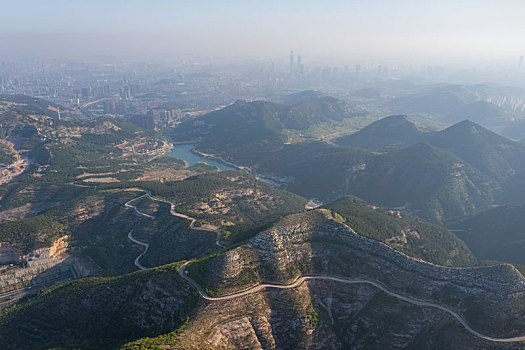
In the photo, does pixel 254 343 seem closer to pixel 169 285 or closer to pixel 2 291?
pixel 169 285

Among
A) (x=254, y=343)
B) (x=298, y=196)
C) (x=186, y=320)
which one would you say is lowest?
(x=298, y=196)

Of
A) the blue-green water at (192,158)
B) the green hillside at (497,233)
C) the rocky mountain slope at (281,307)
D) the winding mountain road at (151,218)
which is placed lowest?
the blue-green water at (192,158)

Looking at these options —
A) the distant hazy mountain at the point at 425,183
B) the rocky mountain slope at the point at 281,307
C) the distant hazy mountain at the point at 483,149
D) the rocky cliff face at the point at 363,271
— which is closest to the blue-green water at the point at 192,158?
the distant hazy mountain at the point at 425,183

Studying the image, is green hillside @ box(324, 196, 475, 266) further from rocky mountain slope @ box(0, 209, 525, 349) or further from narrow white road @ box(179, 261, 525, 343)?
rocky mountain slope @ box(0, 209, 525, 349)

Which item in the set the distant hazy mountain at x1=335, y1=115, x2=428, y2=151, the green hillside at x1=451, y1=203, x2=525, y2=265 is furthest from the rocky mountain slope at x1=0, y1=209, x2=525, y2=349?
the distant hazy mountain at x1=335, y1=115, x2=428, y2=151

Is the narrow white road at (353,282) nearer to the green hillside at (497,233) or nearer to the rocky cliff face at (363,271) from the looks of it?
the rocky cliff face at (363,271)

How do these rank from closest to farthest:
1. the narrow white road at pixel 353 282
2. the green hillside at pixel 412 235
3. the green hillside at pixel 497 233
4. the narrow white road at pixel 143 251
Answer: the narrow white road at pixel 353 282
the narrow white road at pixel 143 251
the green hillside at pixel 412 235
the green hillside at pixel 497 233

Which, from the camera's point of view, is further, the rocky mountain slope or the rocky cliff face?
the rocky cliff face

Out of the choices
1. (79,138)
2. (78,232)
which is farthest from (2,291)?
(79,138)

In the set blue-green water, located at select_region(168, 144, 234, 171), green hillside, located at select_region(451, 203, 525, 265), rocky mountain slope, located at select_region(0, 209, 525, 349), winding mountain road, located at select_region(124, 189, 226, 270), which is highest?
rocky mountain slope, located at select_region(0, 209, 525, 349)

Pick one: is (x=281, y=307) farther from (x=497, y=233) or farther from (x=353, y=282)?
(x=497, y=233)

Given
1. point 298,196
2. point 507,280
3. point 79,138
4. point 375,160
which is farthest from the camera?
point 79,138
